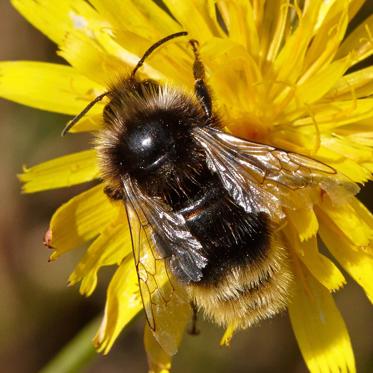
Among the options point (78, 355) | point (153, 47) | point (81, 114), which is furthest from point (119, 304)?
point (153, 47)

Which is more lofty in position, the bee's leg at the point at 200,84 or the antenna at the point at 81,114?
the antenna at the point at 81,114

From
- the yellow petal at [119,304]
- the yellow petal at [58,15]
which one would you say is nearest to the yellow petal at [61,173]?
the yellow petal at [119,304]

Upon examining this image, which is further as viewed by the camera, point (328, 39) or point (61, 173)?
point (61, 173)

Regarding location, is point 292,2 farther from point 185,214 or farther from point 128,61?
point 185,214

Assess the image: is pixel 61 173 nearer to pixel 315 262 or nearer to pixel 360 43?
pixel 315 262

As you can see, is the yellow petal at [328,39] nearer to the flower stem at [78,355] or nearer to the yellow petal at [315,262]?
the yellow petal at [315,262]

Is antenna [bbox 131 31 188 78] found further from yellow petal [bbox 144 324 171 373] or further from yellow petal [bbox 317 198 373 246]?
yellow petal [bbox 144 324 171 373]

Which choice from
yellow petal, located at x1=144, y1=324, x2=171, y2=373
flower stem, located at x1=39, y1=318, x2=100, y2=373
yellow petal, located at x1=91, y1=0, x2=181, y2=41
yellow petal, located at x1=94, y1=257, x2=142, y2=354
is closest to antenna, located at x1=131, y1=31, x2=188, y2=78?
yellow petal, located at x1=91, y1=0, x2=181, y2=41
